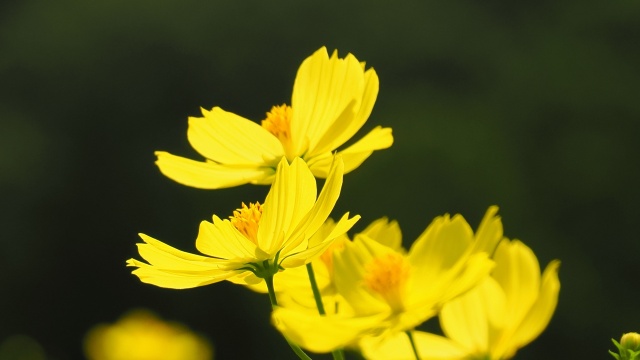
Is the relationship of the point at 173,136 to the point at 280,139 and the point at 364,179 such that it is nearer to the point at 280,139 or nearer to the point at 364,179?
the point at 364,179

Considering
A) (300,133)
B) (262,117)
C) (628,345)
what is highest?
(262,117)

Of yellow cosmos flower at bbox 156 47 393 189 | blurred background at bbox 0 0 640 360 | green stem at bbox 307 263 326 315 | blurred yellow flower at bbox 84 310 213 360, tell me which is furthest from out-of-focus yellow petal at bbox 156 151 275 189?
blurred background at bbox 0 0 640 360

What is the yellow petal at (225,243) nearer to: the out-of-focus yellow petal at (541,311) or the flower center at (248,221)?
the flower center at (248,221)

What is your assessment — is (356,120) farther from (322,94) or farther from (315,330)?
(315,330)

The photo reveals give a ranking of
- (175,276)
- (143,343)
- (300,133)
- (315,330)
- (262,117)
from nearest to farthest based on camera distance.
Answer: (315,330) < (175,276) < (300,133) < (143,343) < (262,117)

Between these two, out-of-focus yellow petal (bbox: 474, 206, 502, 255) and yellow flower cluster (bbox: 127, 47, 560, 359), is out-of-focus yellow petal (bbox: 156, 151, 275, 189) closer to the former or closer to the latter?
yellow flower cluster (bbox: 127, 47, 560, 359)

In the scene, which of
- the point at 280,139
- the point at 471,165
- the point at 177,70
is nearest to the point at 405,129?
the point at 471,165

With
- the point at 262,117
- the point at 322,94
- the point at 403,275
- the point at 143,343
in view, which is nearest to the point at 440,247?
the point at 403,275
